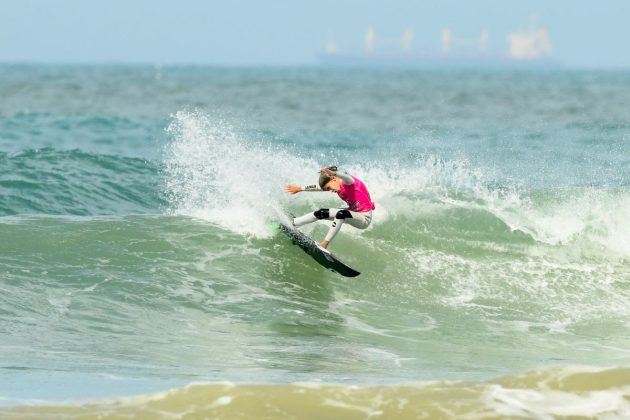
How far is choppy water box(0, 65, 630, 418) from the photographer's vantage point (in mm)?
8297

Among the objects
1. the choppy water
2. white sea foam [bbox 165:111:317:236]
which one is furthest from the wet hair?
white sea foam [bbox 165:111:317:236]

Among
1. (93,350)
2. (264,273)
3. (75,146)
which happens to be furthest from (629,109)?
(93,350)

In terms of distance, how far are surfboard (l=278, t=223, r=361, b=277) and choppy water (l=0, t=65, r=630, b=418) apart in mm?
324

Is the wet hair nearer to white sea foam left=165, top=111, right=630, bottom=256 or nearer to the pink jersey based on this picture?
the pink jersey

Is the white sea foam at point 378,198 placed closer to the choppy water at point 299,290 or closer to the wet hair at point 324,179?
the choppy water at point 299,290

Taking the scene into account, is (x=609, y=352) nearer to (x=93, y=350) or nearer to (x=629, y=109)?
(x=93, y=350)

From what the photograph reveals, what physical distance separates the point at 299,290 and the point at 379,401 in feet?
17.2

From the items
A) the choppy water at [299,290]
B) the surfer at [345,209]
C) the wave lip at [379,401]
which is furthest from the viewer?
the surfer at [345,209]

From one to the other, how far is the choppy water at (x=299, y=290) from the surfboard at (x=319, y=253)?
32cm

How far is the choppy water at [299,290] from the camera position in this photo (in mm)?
8297

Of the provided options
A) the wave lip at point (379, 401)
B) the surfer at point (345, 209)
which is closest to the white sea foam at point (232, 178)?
the surfer at point (345, 209)

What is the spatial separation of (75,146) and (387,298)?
61.9 ft

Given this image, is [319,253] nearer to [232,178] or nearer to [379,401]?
[232,178]

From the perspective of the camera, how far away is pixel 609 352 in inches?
416
